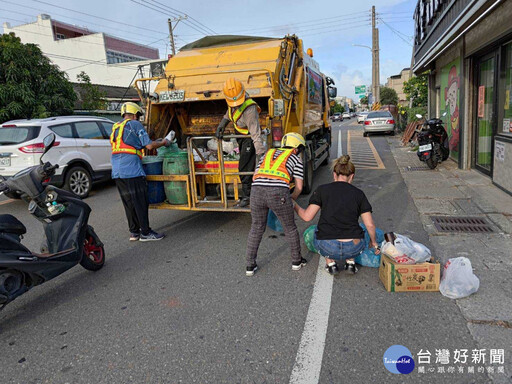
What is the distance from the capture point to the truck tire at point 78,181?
806 cm

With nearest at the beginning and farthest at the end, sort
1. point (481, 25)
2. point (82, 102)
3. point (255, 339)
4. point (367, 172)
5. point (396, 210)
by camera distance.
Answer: point (255, 339) → point (396, 210) → point (481, 25) → point (367, 172) → point (82, 102)

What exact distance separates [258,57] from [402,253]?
4111mm

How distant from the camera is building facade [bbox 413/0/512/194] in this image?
6602 mm

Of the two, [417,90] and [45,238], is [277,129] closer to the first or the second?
[45,238]

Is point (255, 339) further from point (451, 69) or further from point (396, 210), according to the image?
point (451, 69)

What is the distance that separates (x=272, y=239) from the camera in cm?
513

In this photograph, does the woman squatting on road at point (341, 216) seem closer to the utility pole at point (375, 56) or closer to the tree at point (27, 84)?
the tree at point (27, 84)

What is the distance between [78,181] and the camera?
27.3 feet

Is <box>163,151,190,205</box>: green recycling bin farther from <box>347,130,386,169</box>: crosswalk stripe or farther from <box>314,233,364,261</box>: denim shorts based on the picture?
<box>347,130,386,169</box>: crosswalk stripe

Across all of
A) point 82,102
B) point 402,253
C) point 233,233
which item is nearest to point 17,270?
point 233,233

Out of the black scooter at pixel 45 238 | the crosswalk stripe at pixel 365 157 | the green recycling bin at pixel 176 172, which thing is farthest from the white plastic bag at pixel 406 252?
the crosswalk stripe at pixel 365 157

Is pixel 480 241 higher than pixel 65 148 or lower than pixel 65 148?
lower

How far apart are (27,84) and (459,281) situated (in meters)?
13.5

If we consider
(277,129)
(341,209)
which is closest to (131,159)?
(277,129)
